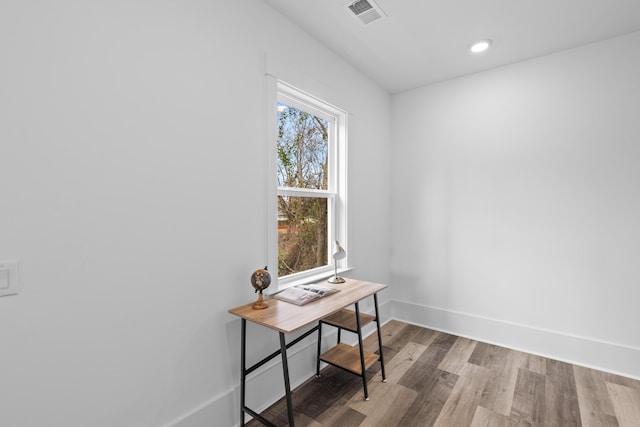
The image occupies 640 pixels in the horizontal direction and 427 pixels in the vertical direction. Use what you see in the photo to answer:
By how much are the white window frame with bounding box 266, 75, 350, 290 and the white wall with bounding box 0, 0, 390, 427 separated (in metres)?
0.09

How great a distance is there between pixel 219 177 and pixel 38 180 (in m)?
0.75

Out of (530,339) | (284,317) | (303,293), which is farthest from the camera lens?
(530,339)

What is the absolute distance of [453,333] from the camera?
3080mm

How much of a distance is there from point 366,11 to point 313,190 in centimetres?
132

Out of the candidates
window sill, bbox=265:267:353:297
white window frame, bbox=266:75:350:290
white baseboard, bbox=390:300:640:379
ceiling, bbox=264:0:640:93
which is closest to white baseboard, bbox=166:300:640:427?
white baseboard, bbox=390:300:640:379

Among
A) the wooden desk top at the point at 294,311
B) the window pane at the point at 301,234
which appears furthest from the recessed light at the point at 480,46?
the wooden desk top at the point at 294,311

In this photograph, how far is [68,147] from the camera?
46.1 inches

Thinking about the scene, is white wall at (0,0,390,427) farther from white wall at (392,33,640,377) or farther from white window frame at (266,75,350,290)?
white wall at (392,33,640,377)

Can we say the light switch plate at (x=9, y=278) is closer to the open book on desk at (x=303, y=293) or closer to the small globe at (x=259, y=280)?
the small globe at (x=259, y=280)

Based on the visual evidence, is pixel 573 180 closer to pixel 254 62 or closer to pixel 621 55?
pixel 621 55

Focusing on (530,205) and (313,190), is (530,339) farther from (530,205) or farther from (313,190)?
(313,190)

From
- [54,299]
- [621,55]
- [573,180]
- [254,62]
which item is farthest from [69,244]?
[621,55]

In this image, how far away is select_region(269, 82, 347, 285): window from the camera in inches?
87.7

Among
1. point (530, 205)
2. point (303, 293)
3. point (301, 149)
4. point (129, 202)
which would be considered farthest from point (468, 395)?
point (129, 202)
